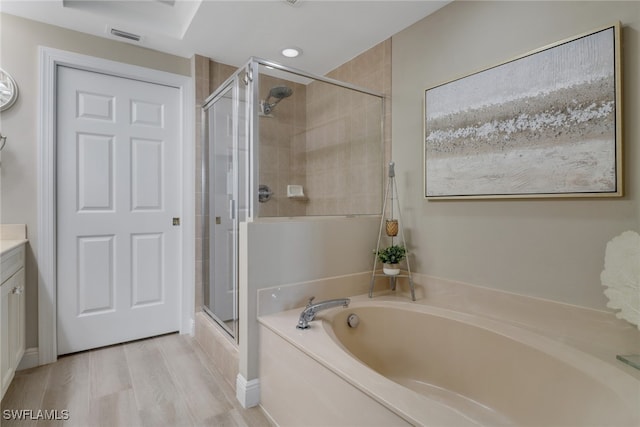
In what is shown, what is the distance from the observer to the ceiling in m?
1.93

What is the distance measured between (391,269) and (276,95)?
50.0 inches

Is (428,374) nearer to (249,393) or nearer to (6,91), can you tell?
(249,393)

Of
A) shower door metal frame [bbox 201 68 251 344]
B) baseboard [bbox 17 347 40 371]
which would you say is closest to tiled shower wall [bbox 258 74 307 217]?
shower door metal frame [bbox 201 68 251 344]

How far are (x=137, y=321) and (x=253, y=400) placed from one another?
1335 mm

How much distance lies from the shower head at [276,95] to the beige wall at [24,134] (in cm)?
154

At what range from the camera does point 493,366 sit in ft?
4.70

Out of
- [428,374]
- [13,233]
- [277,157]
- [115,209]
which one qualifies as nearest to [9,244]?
[13,233]

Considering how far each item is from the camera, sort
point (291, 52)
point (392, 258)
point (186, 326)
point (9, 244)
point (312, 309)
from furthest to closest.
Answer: point (186, 326) → point (291, 52) → point (392, 258) → point (9, 244) → point (312, 309)

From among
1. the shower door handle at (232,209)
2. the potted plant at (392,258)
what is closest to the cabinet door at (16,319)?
the shower door handle at (232,209)

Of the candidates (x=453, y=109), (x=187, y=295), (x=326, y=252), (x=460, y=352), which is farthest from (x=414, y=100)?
(x=187, y=295)

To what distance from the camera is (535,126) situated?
58.8 inches

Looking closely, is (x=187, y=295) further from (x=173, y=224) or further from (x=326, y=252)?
(x=326, y=252)

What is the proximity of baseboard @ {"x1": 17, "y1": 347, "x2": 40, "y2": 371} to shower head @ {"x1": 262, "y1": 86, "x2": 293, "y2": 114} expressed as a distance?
214 centimetres

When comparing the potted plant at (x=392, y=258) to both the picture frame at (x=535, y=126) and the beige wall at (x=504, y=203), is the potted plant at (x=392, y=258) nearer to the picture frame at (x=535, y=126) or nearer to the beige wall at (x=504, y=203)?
the beige wall at (x=504, y=203)
